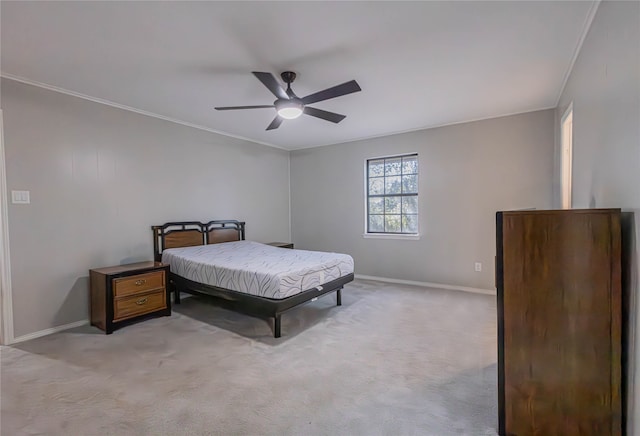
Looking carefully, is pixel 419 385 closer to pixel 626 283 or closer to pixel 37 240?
pixel 626 283

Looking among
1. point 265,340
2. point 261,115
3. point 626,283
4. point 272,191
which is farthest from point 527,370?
point 272,191

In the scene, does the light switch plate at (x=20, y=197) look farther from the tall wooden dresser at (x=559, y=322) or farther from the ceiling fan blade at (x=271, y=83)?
the tall wooden dresser at (x=559, y=322)

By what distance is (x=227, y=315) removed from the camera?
3.67 metres

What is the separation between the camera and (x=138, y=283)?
335cm

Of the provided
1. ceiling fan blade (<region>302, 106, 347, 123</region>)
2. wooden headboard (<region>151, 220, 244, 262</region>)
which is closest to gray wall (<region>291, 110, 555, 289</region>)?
wooden headboard (<region>151, 220, 244, 262</region>)

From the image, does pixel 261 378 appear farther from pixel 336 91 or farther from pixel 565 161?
pixel 565 161

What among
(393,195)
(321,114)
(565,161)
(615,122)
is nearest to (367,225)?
(393,195)

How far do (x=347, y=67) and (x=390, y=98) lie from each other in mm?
956

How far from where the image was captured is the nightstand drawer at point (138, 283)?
3.19 m

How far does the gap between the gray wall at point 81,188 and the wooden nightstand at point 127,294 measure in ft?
1.09

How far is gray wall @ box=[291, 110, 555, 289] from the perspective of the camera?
4.06 m

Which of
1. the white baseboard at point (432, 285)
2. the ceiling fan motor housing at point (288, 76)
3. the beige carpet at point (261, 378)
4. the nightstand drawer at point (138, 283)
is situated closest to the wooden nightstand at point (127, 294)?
the nightstand drawer at point (138, 283)

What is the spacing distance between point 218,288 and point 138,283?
907 mm

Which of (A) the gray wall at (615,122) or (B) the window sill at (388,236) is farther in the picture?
(B) the window sill at (388,236)
